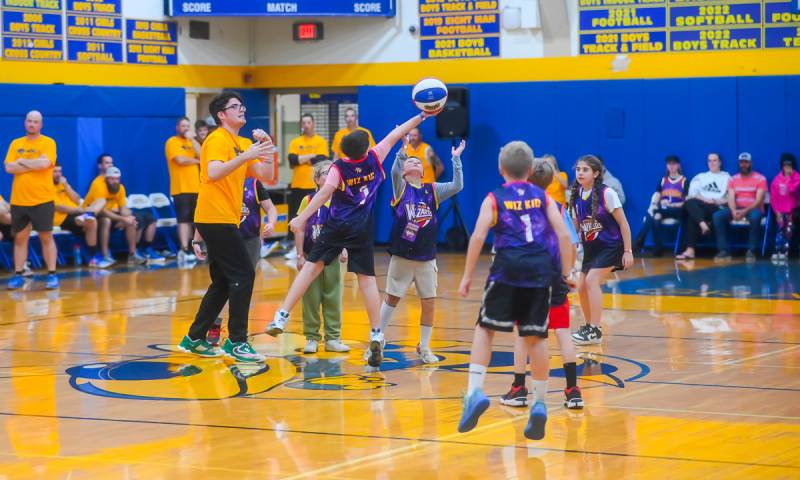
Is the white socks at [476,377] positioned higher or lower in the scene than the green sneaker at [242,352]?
higher

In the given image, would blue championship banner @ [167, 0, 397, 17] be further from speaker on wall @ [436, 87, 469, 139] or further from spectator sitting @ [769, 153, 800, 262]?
spectator sitting @ [769, 153, 800, 262]

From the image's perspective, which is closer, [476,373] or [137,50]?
[476,373]

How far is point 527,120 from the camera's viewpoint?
20.4m

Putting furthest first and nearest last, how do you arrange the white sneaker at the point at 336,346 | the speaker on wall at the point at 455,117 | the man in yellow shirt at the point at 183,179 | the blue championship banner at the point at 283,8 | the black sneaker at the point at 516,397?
the blue championship banner at the point at 283,8
the speaker on wall at the point at 455,117
the man in yellow shirt at the point at 183,179
the white sneaker at the point at 336,346
the black sneaker at the point at 516,397

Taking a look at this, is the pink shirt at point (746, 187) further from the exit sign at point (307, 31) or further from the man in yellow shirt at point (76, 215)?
the man in yellow shirt at point (76, 215)

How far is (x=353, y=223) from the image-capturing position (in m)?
9.62

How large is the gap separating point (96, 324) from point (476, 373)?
6048mm

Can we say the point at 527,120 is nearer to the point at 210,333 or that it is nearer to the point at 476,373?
the point at 210,333

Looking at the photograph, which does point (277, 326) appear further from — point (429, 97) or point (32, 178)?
point (32, 178)

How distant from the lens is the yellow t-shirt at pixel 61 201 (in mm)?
17859

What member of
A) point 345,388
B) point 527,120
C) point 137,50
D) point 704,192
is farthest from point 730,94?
point 345,388

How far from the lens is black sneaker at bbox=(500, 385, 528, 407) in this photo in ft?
26.6

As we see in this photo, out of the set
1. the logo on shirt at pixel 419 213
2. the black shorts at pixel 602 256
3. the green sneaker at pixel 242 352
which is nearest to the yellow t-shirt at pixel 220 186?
the green sneaker at pixel 242 352

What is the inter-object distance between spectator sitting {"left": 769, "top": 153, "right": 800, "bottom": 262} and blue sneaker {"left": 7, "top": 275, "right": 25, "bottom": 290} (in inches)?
410
